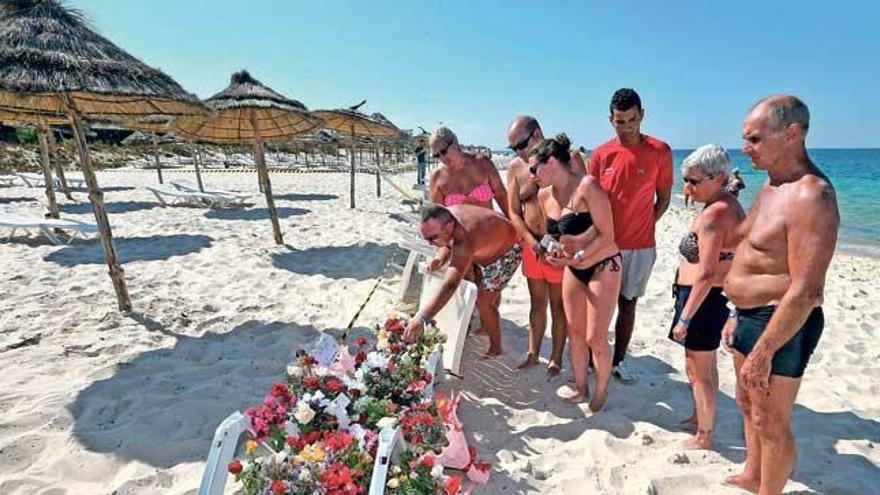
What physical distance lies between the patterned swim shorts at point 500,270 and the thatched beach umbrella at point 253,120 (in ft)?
11.7

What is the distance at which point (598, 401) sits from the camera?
2814 millimetres

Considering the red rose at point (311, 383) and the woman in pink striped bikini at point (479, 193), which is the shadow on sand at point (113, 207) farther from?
the red rose at point (311, 383)

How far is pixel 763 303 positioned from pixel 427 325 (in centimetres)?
154

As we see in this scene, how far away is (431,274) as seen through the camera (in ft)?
10.9

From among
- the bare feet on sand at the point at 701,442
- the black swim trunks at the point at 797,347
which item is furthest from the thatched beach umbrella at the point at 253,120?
the black swim trunks at the point at 797,347

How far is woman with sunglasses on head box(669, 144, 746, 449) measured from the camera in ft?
7.25

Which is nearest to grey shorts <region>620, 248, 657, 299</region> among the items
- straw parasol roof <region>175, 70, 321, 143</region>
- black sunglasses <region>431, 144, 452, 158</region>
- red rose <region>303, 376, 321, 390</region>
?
black sunglasses <region>431, 144, 452, 158</region>

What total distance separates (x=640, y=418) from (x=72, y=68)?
460 centimetres

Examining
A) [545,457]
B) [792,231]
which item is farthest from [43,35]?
Result: [792,231]

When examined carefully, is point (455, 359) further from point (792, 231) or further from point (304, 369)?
point (792, 231)

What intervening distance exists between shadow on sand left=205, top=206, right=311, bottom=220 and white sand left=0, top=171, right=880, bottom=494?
11.1 feet

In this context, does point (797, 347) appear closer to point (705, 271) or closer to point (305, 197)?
point (705, 271)

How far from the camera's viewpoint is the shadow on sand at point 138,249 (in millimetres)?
5961

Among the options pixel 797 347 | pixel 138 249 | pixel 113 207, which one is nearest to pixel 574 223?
pixel 797 347
